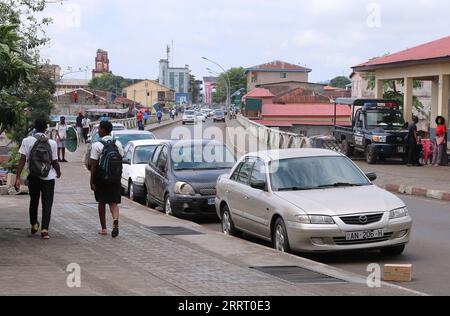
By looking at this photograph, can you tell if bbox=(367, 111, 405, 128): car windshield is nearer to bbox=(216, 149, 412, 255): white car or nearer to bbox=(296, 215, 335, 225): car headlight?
bbox=(216, 149, 412, 255): white car

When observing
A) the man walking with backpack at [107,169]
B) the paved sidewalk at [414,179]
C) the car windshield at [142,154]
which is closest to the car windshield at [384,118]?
the paved sidewalk at [414,179]

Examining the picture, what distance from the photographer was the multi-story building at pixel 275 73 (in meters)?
140

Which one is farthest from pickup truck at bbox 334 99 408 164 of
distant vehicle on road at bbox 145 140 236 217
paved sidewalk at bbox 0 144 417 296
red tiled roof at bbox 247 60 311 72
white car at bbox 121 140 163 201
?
red tiled roof at bbox 247 60 311 72

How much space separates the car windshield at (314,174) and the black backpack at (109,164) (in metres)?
2.34

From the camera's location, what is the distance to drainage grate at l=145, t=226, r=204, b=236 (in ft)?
40.8

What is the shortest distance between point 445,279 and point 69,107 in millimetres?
100628

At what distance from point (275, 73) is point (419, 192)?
123507 millimetres

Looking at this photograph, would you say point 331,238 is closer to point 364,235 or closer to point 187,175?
point 364,235

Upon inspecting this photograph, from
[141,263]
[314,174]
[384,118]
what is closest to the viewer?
[141,263]

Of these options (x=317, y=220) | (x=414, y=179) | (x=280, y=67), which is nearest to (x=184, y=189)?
(x=317, y=220)

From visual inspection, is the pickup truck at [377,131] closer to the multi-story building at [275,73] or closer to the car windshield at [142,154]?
the car windshield at [142,154]

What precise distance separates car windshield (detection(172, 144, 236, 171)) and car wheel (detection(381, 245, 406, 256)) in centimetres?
554

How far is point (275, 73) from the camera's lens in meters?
142
